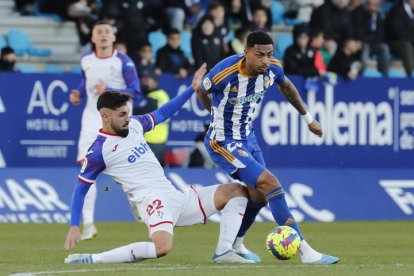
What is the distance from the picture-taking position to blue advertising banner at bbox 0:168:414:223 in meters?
16.1

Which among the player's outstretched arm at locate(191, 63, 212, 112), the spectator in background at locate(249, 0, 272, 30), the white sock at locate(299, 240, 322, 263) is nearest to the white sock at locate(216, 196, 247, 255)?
the white sock at locate(299, 240, 322, 263)

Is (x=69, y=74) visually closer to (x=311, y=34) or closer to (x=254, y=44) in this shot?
(x=311, y=34)

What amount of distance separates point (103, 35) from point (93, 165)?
4.09 m

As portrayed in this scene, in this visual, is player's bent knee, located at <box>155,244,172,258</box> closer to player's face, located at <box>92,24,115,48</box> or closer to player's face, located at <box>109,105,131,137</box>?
player's face, located at <box>109,105,131,137</box>

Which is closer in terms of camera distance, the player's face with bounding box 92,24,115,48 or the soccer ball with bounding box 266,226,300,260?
the soccer ball with bounding box 266,226,300,260

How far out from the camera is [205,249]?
12336 mm

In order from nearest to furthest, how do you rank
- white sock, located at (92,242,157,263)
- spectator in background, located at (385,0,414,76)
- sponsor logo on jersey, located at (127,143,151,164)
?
white sock, located at (92,242,157,263) < sponsor logo on jersey, located at (127,143,151,164) < spectator in background, located at (385,0,414,76)

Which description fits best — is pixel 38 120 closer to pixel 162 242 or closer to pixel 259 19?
pixel 259 19

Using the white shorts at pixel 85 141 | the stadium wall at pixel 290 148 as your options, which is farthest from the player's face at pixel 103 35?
the stadium wall at pixel 290 148

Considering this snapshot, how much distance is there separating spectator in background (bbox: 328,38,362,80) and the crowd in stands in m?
0.02

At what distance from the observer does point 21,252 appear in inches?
463

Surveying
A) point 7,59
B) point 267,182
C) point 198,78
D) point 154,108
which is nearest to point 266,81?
point 198,78

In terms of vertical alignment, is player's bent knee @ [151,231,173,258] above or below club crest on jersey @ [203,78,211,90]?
below

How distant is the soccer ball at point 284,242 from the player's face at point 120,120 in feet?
5.07
